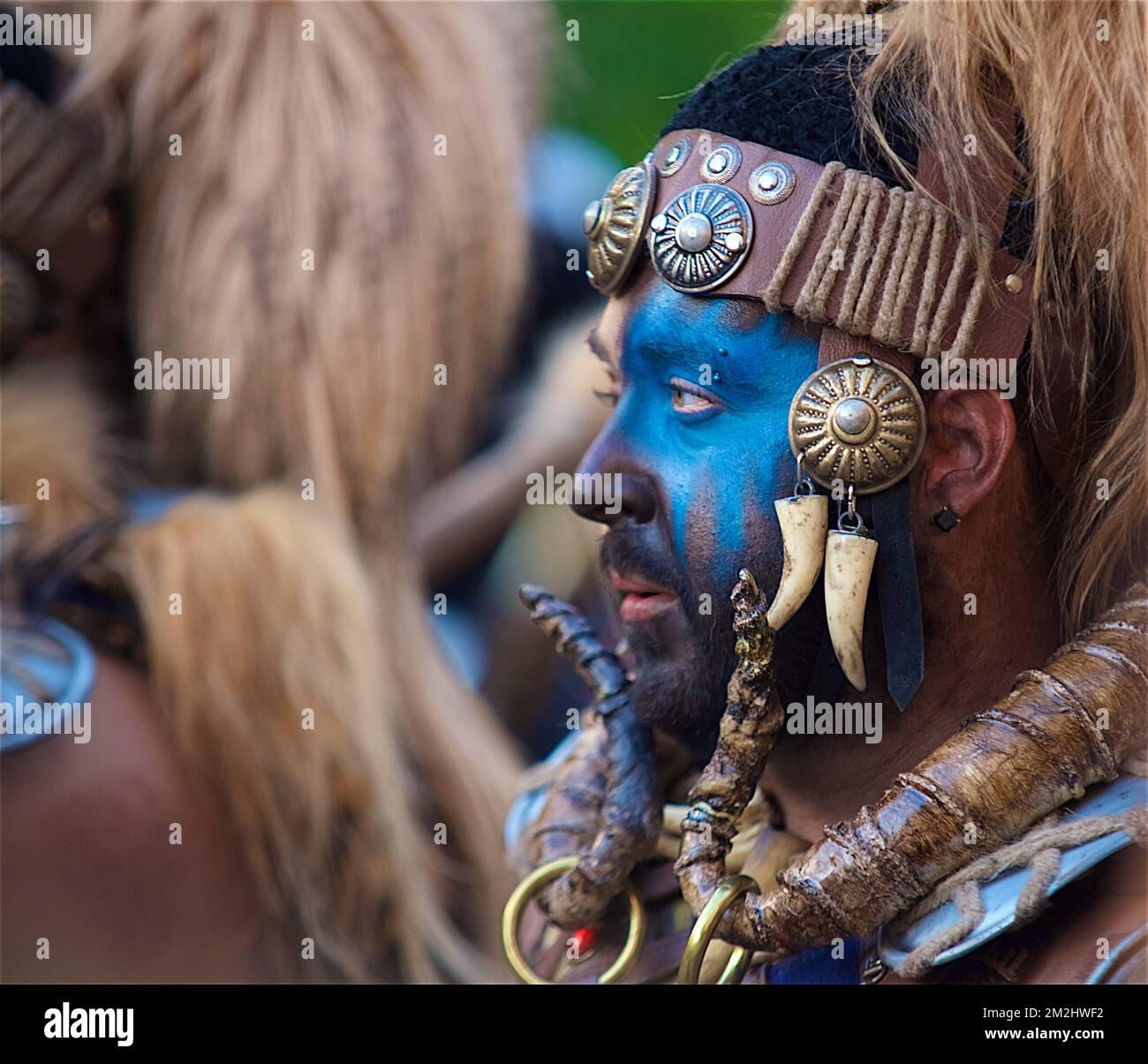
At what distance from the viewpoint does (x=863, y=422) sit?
36.7 inches

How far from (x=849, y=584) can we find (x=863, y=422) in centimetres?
12

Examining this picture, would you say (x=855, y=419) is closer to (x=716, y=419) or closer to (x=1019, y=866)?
(x=716, y=419)

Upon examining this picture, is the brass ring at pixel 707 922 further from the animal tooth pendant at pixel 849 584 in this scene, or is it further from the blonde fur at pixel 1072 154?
the blonde fur at pixel 1072 154

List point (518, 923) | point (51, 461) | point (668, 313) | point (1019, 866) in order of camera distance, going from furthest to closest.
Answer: point (51, 461), point (518, 923), point (668, 313), point (1019, 866)

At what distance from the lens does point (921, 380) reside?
0.95 metres

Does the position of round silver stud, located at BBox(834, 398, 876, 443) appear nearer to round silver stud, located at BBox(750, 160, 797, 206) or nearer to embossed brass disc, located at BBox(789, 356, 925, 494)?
embossed brass disc, located at BBox(789, 356, 925, 494)

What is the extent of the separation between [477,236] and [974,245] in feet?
3.20

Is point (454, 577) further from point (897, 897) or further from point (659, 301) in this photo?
point (897, 897)

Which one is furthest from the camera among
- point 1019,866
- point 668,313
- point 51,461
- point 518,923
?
point 51,461

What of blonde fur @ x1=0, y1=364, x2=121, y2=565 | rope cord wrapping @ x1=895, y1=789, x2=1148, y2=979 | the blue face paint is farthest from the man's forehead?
blonde fur @ x1=0, y1=364, x2=121, y2=565

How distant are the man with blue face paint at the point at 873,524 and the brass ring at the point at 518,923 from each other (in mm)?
52

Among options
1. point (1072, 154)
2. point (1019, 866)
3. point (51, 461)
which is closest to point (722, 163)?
point (1072, 154)

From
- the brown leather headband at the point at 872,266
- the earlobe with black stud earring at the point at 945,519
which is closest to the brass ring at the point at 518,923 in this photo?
the earlobe with black stud earring at the point at 945,519

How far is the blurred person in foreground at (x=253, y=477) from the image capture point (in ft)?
5.04
